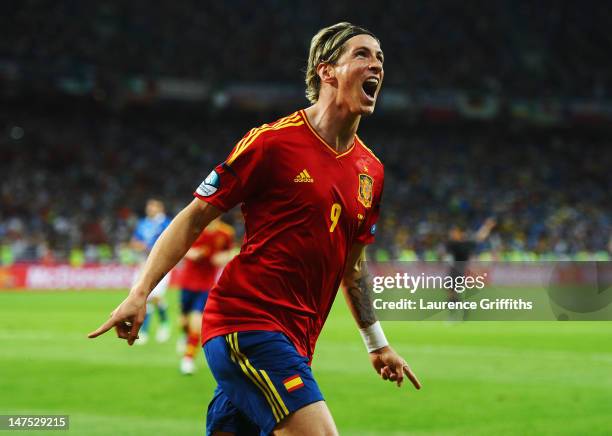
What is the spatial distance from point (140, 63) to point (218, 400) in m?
46.4

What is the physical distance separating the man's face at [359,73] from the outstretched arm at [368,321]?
842mm

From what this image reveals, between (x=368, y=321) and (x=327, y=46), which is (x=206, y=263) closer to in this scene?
(x=368, y=321)

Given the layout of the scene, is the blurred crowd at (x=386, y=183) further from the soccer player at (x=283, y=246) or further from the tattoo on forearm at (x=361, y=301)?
→ the soccer player at (x=283, y=246)

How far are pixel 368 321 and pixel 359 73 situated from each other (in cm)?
132

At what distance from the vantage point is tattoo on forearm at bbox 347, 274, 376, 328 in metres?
5.02

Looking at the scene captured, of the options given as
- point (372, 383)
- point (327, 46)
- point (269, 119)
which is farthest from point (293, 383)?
point (269, 119)

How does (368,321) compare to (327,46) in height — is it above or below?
below

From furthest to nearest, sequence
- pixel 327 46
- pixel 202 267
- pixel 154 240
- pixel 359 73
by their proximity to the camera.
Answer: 1. pixel 154 240
2. pixel 202 267
3. pixel 327 46
4. pixel 359 73

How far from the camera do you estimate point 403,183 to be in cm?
4825

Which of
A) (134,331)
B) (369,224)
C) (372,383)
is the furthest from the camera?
(372,383)

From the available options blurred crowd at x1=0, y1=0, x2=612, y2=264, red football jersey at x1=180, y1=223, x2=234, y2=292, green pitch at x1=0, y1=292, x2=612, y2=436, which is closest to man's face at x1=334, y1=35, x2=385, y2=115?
green pitch at x1=0, y1=292, x2=612, y2=436

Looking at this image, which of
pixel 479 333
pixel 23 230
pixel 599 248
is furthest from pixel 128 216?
pixel 479 333

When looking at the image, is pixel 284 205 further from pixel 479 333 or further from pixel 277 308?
pixel 479 333

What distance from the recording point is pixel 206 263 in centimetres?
1408
